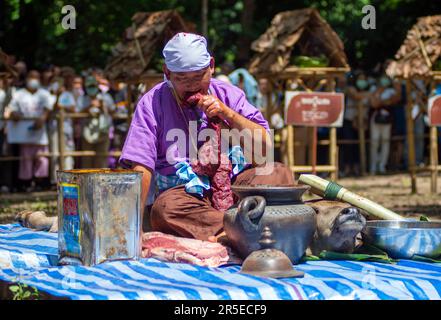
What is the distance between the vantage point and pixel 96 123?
13914 mm

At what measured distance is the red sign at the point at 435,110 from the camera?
35.3 ft

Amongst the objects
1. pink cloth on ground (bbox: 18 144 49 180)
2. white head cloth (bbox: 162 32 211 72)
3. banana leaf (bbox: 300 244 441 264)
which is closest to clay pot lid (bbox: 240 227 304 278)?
banana leaf (bbox: 300 244 441 264)

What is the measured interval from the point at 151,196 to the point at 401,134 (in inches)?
487

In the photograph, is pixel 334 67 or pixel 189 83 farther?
pixel 334 67

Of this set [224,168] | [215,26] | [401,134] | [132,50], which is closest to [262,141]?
[224,168]

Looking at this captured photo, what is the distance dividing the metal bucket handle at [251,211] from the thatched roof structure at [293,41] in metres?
6.73

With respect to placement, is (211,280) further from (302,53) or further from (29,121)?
(29,121)

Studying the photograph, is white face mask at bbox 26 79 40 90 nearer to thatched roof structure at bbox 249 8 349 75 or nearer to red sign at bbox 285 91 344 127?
thatched roof structure at bbox 249 8 349 75

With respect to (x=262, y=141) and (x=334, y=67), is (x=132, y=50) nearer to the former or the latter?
(x=334, y=67)

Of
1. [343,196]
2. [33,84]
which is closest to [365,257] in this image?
[343,196]

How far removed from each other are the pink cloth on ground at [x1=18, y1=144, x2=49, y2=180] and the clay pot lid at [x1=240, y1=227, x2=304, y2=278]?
9.51 m

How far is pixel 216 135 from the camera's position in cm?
539
